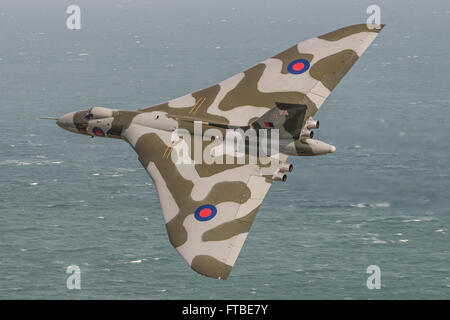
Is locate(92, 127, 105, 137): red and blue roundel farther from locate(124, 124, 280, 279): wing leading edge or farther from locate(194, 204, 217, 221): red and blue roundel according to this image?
locate(194, 204, 217, 221): red and blue roundel

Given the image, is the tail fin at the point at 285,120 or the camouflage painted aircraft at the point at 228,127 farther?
the tail fin at the point at 285,120

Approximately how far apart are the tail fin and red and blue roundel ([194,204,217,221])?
27.2 ft

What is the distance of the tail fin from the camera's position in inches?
2186

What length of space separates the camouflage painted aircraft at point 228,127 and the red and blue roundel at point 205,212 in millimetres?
78

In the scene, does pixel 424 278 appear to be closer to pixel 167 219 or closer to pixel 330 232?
pixel 330 232

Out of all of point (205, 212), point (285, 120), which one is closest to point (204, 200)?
point (205, 212)

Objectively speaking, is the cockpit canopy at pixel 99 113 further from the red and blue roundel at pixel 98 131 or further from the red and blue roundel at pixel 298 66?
the red and blue roundel at pixel 298 66

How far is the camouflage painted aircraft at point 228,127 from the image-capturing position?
51.4m

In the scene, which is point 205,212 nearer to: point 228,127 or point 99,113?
point 228,127

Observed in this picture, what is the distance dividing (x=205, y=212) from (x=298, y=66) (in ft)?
66.6

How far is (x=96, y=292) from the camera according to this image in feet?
432

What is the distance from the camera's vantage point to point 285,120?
56.3 m

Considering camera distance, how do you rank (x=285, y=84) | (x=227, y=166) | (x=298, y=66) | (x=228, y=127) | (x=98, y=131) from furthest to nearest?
(x=298, y=66)
(x=98, y=131)
(x=285, y=84)
(x=228, y=127)
(x=227, y=166)

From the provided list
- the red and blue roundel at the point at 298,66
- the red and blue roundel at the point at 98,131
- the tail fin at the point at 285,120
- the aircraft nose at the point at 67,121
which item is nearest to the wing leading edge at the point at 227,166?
the red and blue roundel at the point at 298,66
